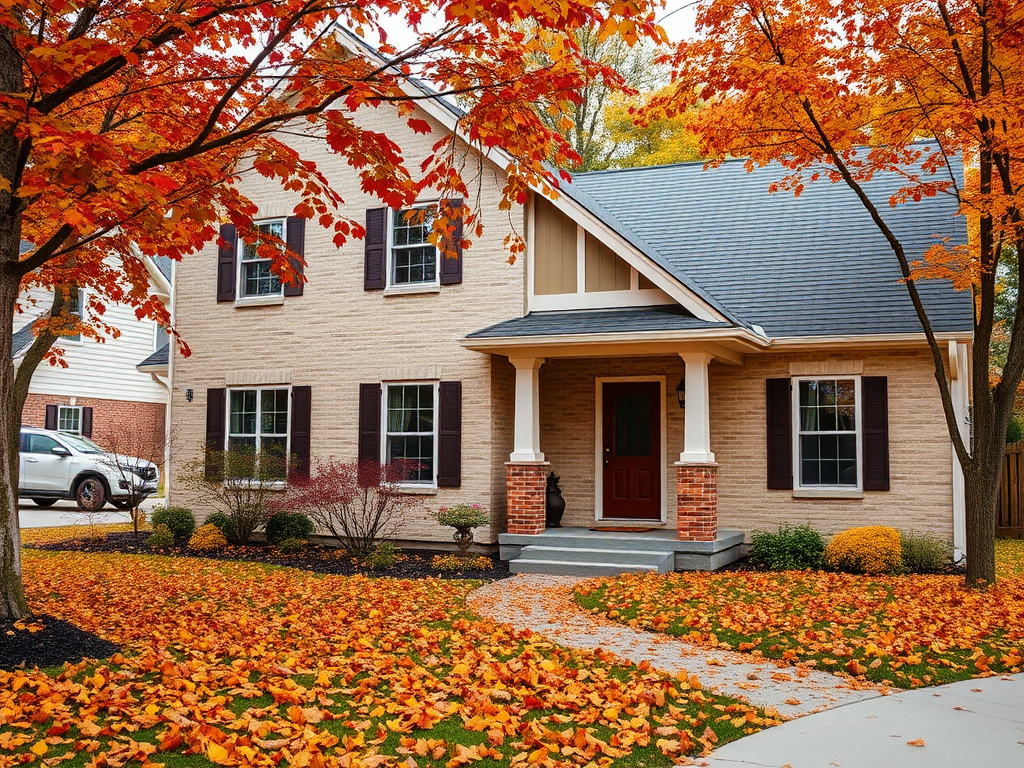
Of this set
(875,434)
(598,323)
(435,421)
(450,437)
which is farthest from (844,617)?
(435,421)

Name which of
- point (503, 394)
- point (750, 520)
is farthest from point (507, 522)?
point (750, 520)

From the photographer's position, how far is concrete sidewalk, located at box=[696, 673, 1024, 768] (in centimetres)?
441

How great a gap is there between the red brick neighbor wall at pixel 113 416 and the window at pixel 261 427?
792 cm

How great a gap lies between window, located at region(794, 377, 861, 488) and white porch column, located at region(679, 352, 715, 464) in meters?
1.75

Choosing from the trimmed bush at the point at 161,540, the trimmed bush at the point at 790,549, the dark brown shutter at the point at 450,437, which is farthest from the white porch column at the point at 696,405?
the trimmed bush at the point at 161,540

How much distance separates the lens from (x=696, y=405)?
12195mm

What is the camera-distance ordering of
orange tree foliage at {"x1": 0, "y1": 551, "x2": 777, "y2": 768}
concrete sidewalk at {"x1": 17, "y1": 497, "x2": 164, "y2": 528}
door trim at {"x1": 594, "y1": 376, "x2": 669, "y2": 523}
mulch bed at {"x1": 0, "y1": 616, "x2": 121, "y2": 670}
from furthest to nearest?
1. concrete sidewalk at {"x1": 17, "y1": 497, "x2": 164, "y2": 528}
2. door trim at {"x1": 594, "y1": 376, "x2": 669, "y2": 523}
3. mulch bed at {"x1": 0, "y1": 616, "x2": 121, "y2": 670}
4. orange tree foliage at {"x1": 0, "y1": 551, "x2": 777, "y2": 768}

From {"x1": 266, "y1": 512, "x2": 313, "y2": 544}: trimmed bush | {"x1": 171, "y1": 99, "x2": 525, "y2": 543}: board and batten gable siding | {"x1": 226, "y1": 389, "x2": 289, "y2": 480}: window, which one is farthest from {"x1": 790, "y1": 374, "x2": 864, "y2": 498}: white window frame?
A: {"x1": 226, "y1": 389, "x2": 289, "y2": 480}: window

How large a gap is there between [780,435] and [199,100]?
889 centimetres

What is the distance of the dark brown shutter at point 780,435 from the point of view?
1302 centimetres

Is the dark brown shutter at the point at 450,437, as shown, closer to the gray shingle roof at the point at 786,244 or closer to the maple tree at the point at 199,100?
the gray shingle roof at the point at 786,244

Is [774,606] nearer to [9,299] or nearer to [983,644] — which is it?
[983,644]

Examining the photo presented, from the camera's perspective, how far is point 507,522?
13.4 metres

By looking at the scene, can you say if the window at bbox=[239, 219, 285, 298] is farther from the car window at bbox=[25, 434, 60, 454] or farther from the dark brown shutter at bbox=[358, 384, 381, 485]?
the car window at bbox=[25, 434, 60, 454]
